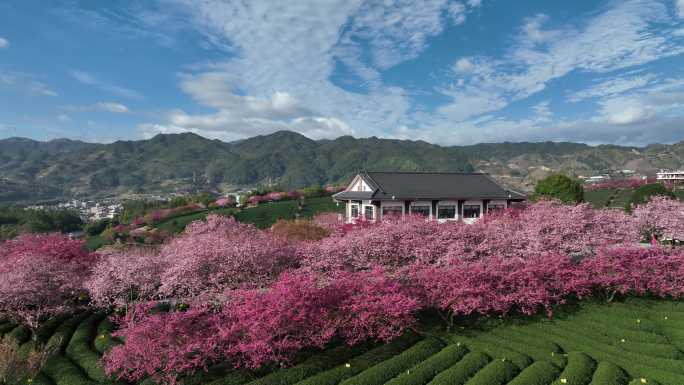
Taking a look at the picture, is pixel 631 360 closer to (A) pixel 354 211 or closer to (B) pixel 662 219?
(B) pixel 662 219

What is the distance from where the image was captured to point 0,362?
385 inches

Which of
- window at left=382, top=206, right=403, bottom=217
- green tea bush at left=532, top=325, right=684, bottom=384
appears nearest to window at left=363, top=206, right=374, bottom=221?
window at left=382, top=206, right=403, bottom=217

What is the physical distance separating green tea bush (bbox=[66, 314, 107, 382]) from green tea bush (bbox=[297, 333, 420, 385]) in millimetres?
5821

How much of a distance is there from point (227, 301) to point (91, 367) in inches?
157

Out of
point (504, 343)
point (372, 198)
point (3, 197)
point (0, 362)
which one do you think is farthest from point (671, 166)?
point (3, 197)

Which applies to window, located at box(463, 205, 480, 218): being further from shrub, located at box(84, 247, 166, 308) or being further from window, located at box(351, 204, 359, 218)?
shrub, located at box(84, 247, 166, 308)

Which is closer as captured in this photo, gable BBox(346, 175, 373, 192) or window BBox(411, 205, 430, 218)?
window BBox(411, 205, 430, 218)

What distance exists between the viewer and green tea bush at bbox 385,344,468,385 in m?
9.80

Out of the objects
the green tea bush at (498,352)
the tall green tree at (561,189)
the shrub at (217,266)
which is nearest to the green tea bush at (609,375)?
the green tea bush at (498,352)

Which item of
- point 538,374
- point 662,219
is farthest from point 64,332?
point 662,219

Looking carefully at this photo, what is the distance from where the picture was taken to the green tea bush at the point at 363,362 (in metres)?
9.87

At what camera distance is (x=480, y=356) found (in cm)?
1109

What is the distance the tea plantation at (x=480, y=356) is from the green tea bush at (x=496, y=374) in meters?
0.02

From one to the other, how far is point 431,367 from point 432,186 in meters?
22.8
